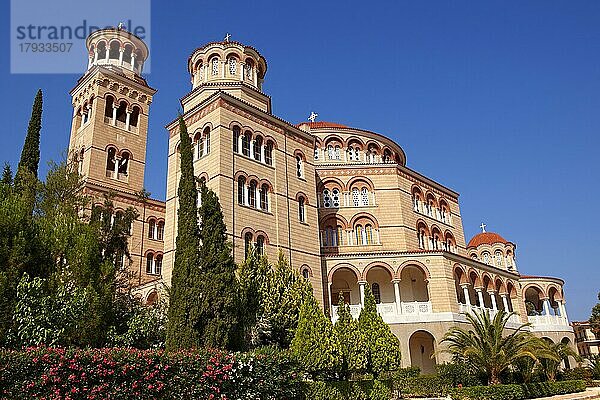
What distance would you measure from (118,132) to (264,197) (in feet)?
53.1

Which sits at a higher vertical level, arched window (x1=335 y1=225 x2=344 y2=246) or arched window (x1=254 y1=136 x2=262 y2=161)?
arched window (x1=254 y1=136 x2=262 y2=161)

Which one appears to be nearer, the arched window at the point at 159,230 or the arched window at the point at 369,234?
the arched window at the point at 369,234

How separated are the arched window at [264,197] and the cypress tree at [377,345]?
9.36 meters

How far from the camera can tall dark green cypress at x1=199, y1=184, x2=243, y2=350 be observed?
51.5ft

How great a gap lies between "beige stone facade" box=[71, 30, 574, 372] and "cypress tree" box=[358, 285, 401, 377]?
24.5 feet

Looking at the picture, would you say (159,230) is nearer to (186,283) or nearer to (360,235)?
(360,235)

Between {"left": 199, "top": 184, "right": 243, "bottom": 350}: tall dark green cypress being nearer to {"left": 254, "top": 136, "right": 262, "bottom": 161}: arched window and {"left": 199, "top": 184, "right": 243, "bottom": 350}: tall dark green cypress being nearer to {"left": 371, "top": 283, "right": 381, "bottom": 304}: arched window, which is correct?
{"left": 254, "top": 136, "right": 262, "bottom": 161}: arched window

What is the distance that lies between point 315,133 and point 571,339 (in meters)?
23.4

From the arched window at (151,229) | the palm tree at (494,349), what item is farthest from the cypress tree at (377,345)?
the arched window at (151,229)

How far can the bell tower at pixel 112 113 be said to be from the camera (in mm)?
35156

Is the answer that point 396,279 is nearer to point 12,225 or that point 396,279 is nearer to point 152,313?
point 152,313

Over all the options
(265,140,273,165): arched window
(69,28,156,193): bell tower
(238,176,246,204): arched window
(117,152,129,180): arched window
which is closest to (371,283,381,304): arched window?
(265,140,273,165): arched window

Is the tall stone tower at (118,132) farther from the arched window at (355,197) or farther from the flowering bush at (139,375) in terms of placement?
the flowering bush at (139,375)

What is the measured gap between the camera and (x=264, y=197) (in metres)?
26.3
